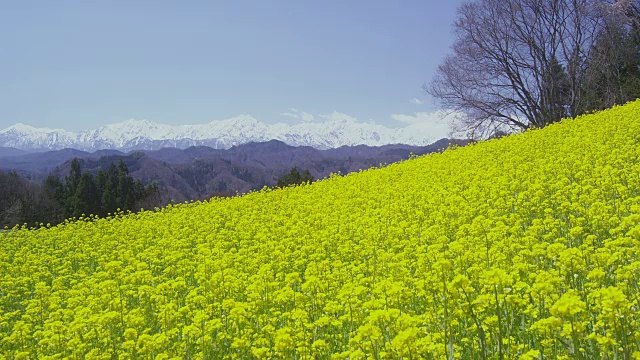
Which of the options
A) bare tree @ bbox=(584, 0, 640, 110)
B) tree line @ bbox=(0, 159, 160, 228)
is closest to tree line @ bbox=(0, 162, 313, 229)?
tree line @ bbox=(0, 159, 160, 228)

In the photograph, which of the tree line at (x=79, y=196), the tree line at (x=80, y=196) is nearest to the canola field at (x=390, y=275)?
the tree line at (x=80, y=196)

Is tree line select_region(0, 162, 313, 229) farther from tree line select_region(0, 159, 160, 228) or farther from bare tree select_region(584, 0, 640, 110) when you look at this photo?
bare tree select_region(584, 0, 640, 110)

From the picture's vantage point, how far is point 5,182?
183ft

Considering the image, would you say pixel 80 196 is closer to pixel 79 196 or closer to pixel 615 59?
pixel 79 196

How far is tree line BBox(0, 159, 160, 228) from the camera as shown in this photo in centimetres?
4941

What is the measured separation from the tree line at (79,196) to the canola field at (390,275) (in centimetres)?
3778

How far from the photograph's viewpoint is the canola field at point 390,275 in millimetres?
3648

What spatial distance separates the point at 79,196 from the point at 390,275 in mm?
52083

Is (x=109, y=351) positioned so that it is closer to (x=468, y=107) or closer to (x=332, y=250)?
(x=332, y=250)

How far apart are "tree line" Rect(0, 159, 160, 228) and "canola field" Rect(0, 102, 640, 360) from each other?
37.8m

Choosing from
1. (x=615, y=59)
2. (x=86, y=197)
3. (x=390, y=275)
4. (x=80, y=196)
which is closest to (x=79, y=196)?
→ (x=80, y=196)

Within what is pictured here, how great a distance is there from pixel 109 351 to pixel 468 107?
2664cm

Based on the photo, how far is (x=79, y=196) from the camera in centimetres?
5072

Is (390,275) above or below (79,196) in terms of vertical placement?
above
